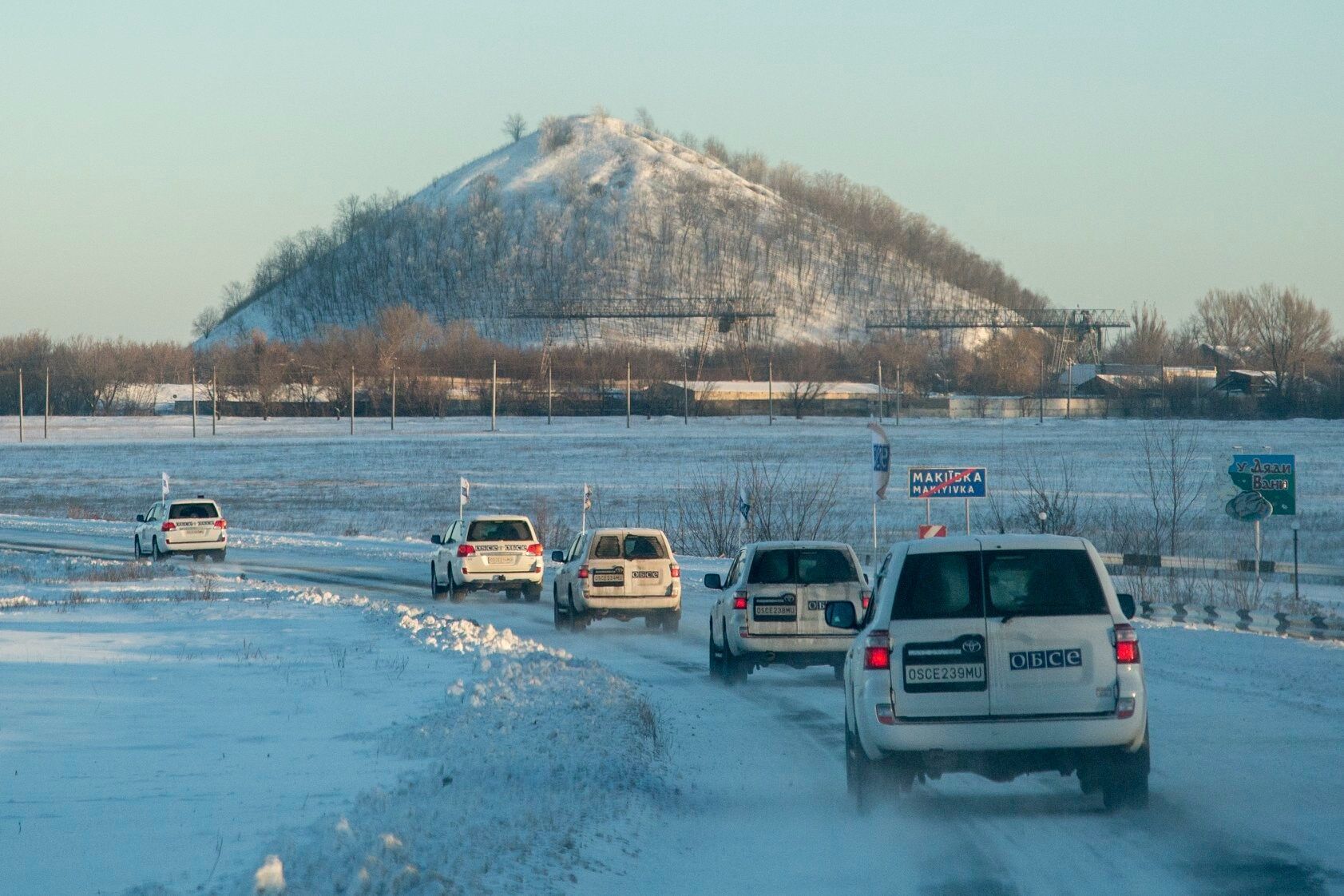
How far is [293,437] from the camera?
105500mm

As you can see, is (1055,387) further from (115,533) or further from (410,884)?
(410,884)

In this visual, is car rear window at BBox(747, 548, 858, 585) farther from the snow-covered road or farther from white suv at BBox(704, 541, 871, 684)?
the snow-covered road

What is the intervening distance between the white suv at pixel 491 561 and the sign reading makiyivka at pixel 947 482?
23.7 feet

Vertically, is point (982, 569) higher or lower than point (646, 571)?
higher

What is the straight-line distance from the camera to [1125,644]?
908 cm

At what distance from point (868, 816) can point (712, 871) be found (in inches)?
71.8

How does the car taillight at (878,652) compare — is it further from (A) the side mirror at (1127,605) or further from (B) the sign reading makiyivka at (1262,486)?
(B) the sign reading makiyivka at (1262,486)

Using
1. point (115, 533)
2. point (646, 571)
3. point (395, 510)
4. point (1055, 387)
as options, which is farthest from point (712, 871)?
point (1055, 387)

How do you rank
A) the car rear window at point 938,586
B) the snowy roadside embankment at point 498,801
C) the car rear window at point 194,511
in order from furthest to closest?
the car rear window at point 194,511
the car rear window at point 938,586
the snowy roadside embankment at point 498,801

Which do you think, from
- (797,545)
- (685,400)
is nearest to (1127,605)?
(797,545)

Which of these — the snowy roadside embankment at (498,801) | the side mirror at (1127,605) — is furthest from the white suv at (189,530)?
the side mirror at (1127,605)

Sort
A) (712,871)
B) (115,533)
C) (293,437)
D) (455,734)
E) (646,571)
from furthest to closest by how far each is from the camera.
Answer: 1. (293,437)
2. (115,533)
3. (646,571)
4. (455,734)
5. (712,871)

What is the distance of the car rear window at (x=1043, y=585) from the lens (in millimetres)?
9203

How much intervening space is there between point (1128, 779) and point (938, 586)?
1669mm
